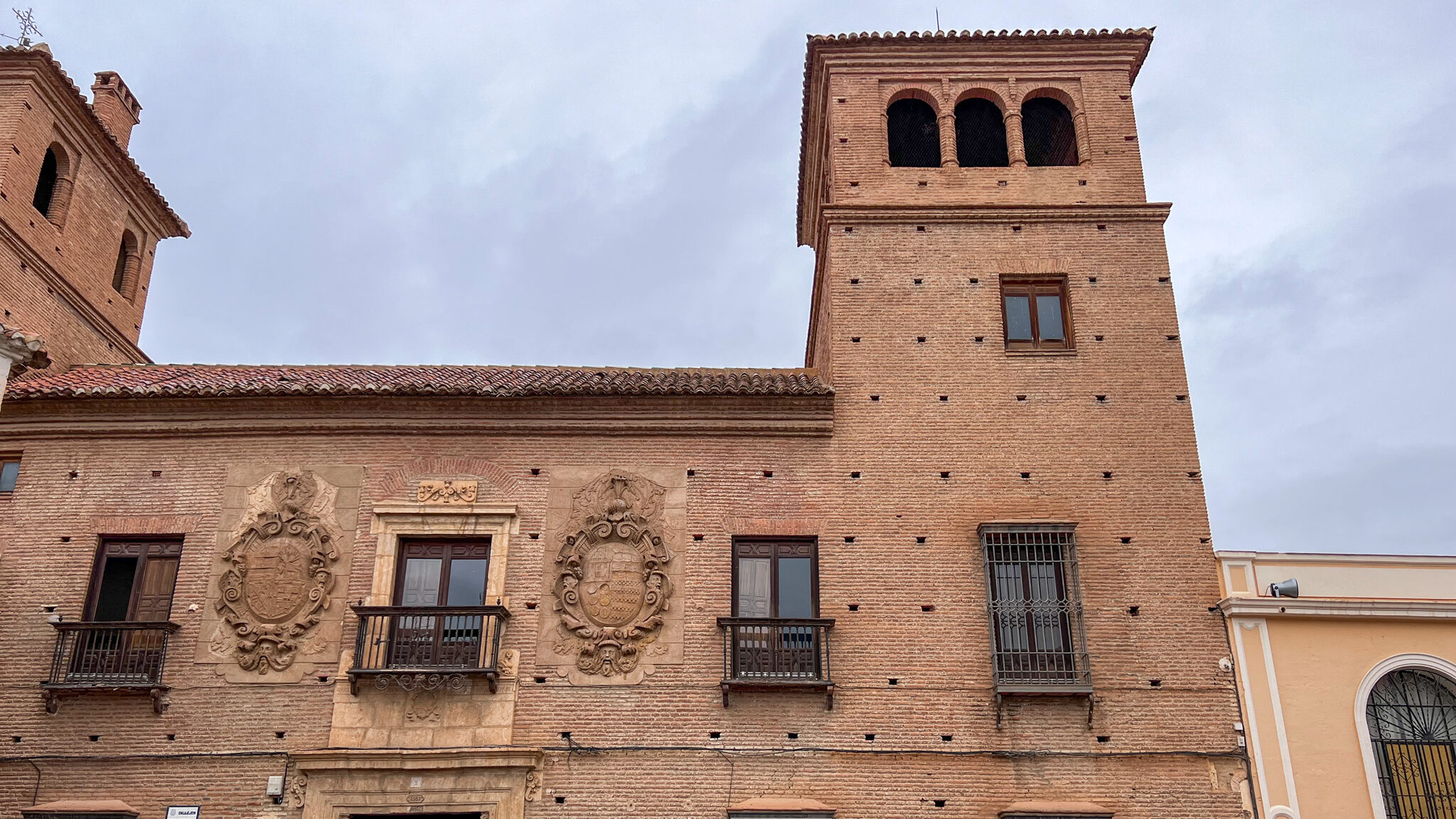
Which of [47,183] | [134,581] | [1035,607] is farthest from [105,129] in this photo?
[1035,607]

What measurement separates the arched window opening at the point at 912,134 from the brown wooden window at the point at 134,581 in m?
11.2

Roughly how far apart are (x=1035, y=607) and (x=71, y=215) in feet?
51.1

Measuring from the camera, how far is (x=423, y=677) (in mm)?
13398

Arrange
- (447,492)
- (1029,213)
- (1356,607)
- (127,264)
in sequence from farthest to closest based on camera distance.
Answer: (127,264), (1029,213), (447,492), (1356,607)

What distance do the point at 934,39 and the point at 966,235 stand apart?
331cm

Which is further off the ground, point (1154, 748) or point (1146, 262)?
point (1146, 262)

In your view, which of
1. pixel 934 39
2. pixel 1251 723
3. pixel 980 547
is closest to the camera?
pixel 1251 723

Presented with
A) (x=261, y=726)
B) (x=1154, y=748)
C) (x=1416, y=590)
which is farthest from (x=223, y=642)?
(x=1416, y=590)

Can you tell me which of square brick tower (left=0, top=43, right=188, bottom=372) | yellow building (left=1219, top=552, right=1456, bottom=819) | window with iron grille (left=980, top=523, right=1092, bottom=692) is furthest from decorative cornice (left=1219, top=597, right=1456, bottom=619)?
square brick tower (left=0, top=43, right=188, bottom=372)

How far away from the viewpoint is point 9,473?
15031mm

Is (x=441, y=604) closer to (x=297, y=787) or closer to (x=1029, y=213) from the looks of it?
(x=297, y=787)

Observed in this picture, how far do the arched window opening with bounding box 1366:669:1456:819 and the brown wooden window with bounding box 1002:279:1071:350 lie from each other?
5518 millimetres

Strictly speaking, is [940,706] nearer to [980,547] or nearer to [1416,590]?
[980,547]

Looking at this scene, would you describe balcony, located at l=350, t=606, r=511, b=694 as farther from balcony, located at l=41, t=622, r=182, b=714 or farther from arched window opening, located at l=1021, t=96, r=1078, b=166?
arched window opening, located at l=1021, t=96, r=1078, b=166
